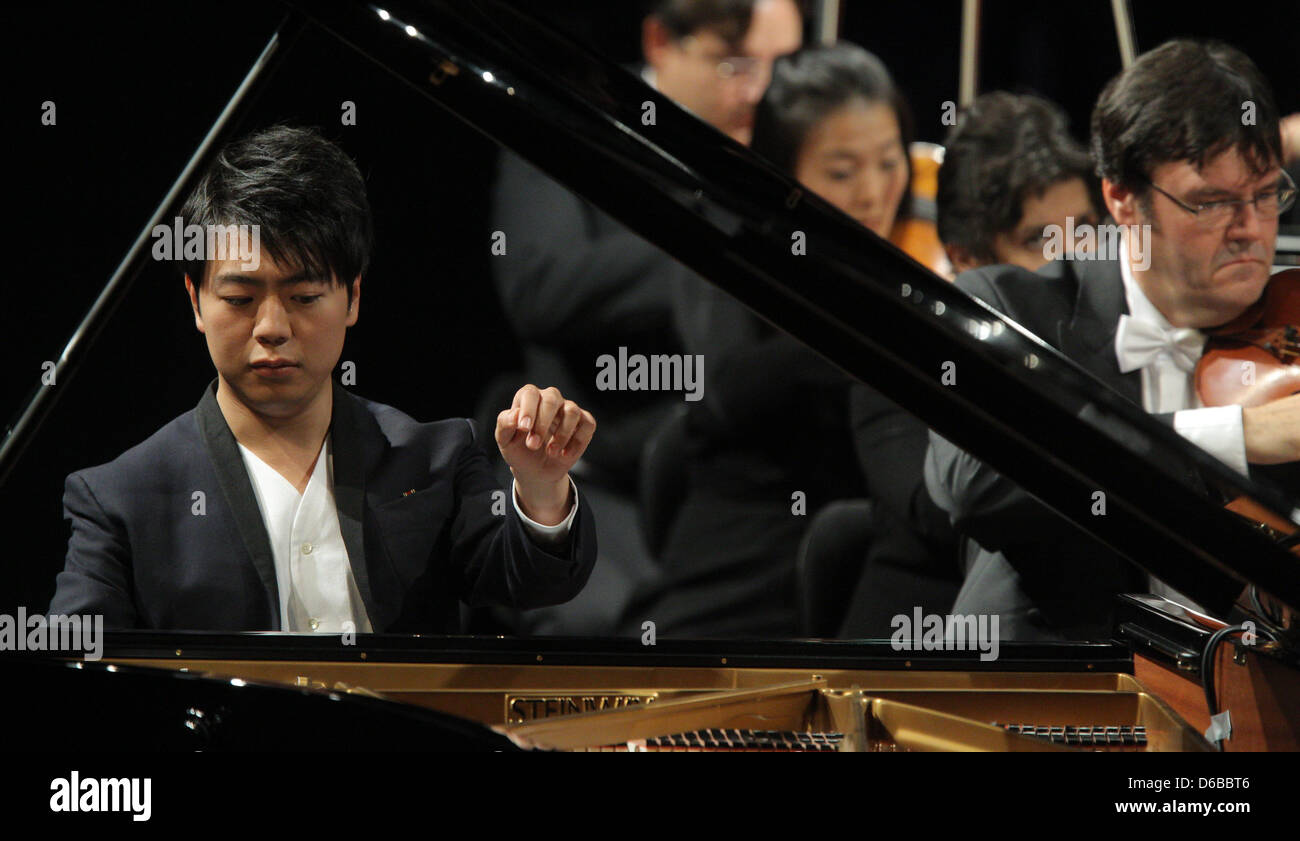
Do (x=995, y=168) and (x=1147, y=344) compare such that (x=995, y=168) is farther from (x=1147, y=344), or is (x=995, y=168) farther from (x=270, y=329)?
(x=270, y=329)

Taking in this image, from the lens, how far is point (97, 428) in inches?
97.9

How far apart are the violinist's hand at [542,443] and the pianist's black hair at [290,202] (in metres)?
0.51

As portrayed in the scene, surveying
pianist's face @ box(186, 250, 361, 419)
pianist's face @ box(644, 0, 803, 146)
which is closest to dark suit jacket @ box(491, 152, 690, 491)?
pianist's face @ box(644, 0, 803, 146)

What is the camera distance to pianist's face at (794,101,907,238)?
9.96 ft

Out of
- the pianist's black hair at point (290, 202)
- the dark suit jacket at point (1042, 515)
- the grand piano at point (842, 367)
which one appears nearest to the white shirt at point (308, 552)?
the pianist's black hair at point (290, 202)

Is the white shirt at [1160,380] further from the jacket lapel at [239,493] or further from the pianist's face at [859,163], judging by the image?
the jacket lapel at [239,493]

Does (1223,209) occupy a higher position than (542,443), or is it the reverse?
(1223,209)

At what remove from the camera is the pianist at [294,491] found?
2.08 m

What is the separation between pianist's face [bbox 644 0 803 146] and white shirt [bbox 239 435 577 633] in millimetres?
1438

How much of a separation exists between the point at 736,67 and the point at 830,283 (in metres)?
1.87

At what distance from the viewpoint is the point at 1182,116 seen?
2.50 metres

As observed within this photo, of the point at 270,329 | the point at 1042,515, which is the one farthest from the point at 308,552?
the point at 1042,515
